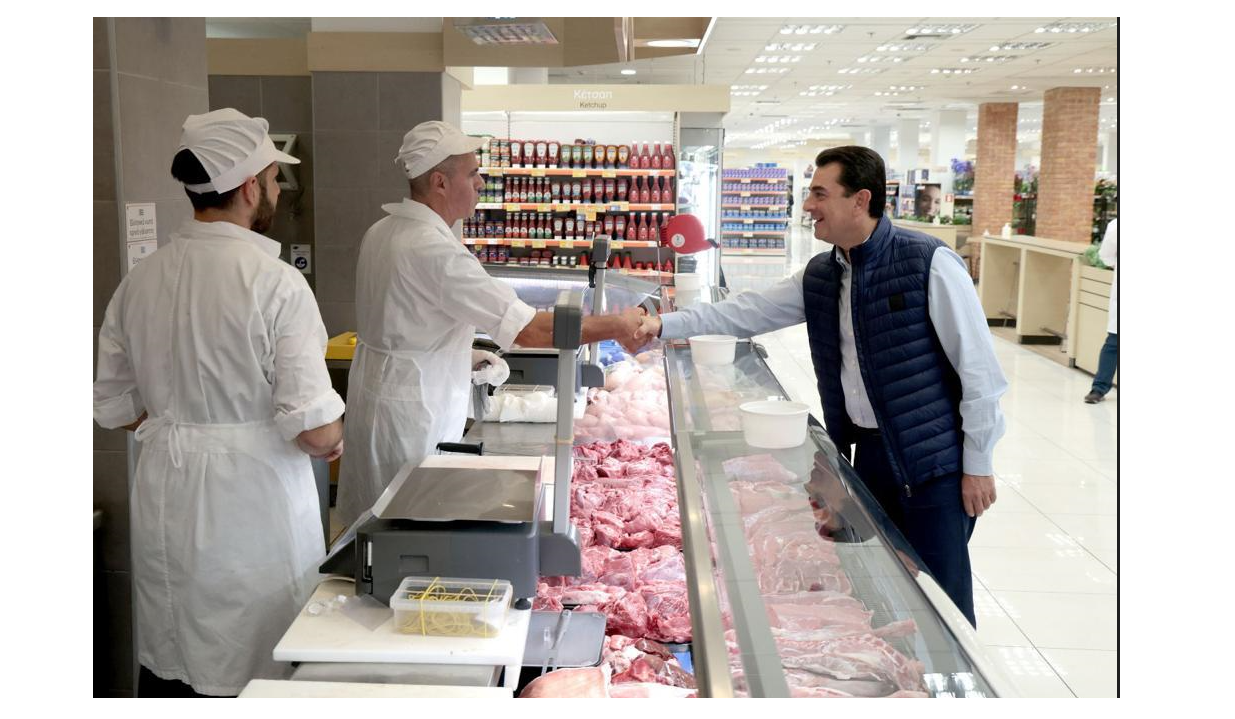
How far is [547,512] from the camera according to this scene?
7.64 ft

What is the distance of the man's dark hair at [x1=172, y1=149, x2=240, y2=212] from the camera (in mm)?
2377

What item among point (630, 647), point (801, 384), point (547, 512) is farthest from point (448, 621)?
point (801, 384)

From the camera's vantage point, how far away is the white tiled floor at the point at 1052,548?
3898 mm

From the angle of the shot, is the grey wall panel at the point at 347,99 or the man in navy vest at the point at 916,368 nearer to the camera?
the man in navy vest at the point at 916,368

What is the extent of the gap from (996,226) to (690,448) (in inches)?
864

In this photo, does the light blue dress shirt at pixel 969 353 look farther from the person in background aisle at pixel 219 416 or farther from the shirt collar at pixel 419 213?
the person in background aisle at pixel 219 416

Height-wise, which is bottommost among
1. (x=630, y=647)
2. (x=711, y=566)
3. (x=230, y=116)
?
(x=630, y=647)

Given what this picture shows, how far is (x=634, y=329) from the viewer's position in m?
3.38

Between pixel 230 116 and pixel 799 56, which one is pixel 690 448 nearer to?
pixel 230 116

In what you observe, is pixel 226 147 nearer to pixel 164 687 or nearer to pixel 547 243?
pixel 164 687

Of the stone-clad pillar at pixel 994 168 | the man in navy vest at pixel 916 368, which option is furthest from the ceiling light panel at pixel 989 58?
the man in navy vest at pixel 916 368

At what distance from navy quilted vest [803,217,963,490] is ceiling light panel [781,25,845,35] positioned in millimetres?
10589

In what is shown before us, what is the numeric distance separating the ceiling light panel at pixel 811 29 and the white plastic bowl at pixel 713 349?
10087 mm

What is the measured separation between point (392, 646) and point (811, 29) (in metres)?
12.5
